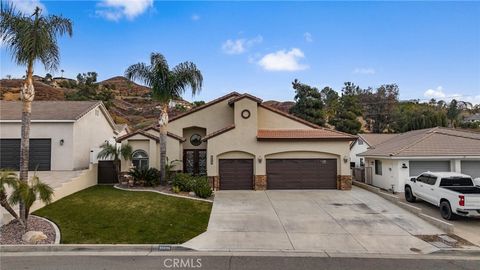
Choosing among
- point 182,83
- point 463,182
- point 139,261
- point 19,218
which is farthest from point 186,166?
point 463,182

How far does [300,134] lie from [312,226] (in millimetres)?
9458

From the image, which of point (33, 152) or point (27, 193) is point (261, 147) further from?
point (33, 152)

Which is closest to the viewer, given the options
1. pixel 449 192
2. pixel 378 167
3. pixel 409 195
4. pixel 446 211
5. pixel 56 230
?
pixel 56 230

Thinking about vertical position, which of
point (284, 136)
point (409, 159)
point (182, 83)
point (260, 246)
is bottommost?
point (260, 246)

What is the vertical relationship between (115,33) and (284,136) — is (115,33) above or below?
above

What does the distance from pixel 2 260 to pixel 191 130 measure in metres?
16.1

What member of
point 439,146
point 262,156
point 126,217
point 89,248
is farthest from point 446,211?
point 89,248

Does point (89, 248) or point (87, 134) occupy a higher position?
point (87, 134)

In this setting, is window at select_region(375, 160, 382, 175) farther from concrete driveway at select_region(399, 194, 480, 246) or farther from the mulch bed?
the mulch bed

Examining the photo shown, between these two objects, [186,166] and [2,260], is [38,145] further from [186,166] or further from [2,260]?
[2,260]

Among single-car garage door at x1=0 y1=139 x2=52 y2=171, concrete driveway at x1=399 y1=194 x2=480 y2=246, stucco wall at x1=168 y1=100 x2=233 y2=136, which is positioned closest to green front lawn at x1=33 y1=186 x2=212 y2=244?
single-car garage door at x1=0 y1=139 x2=52 y2=171

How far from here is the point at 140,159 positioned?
20297 millimetres

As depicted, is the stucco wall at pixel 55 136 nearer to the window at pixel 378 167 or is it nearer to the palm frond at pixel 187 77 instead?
the palm frond at pixel 187 77

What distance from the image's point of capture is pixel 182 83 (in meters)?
18.4
